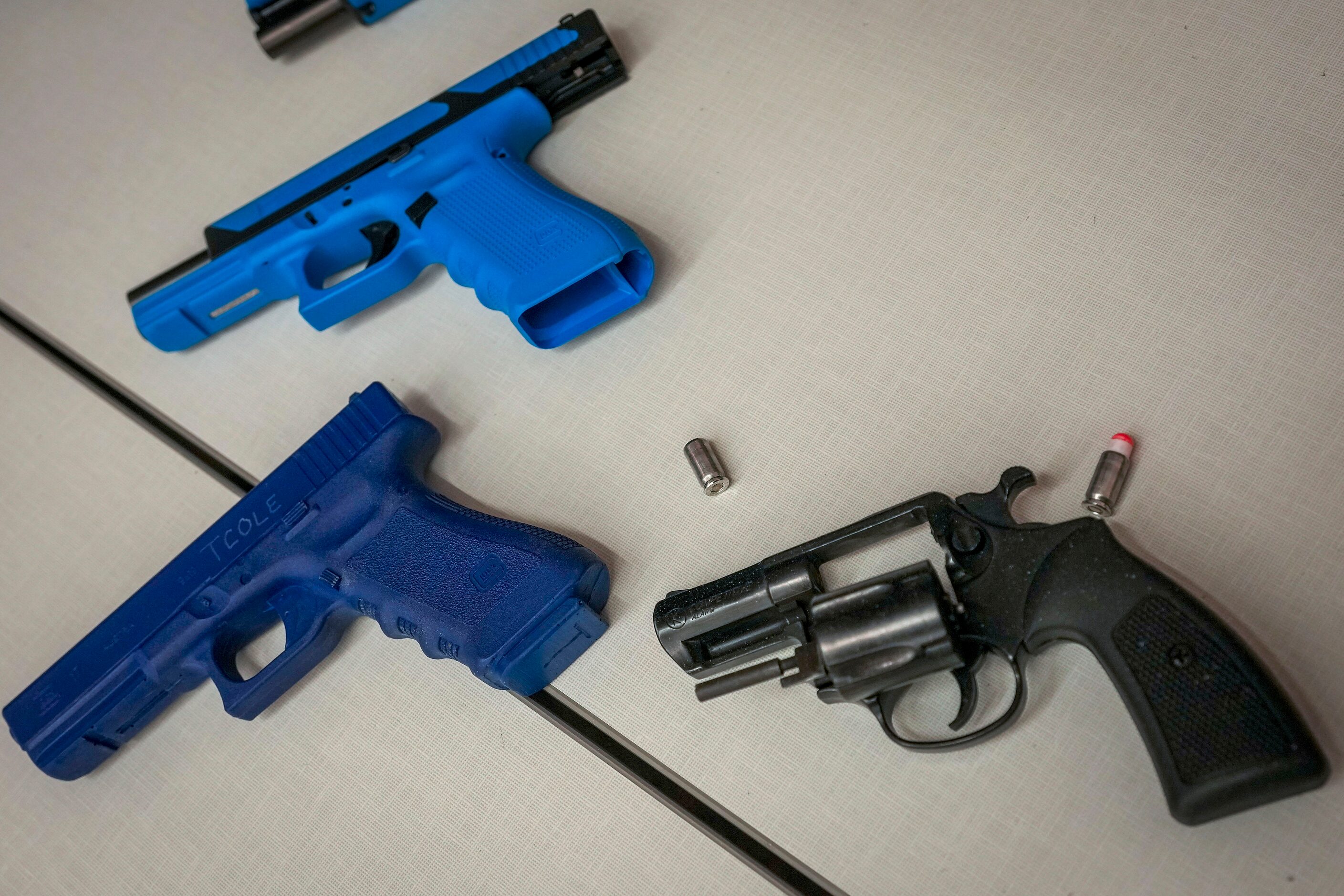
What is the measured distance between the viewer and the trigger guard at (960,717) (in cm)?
134

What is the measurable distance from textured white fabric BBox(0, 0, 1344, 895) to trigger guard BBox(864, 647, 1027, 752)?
47 millimetres

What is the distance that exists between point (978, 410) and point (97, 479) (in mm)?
1600

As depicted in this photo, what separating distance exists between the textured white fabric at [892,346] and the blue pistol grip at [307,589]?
0.34 feet

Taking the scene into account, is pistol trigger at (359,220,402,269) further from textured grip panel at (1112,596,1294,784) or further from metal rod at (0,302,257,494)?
textured grip panel at (1112,596,1294,784)

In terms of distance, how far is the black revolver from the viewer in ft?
3.93

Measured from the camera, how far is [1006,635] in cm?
134

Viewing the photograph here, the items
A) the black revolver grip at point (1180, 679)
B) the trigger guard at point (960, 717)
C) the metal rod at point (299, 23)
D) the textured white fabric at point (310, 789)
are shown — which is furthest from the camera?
the metal rod at point (299, 23)

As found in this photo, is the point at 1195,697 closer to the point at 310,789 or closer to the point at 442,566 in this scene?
the point at 442,566

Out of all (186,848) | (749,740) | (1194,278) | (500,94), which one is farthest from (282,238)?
(1194,278)

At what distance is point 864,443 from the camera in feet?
5.19

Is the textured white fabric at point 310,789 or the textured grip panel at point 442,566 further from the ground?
the textured grip panel at point 442,566

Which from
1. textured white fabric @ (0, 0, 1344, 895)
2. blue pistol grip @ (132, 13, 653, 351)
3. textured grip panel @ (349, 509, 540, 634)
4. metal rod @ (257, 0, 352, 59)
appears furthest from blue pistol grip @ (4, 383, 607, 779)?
metal rod @ (257, 0, 352, 59)

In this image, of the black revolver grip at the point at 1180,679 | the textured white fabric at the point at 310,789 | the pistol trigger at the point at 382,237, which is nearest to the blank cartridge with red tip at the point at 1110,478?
the black revolver grip at the point at 1180,679

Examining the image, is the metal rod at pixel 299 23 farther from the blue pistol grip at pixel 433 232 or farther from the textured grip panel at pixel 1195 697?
the textured grip panel at pixel 1195 697
